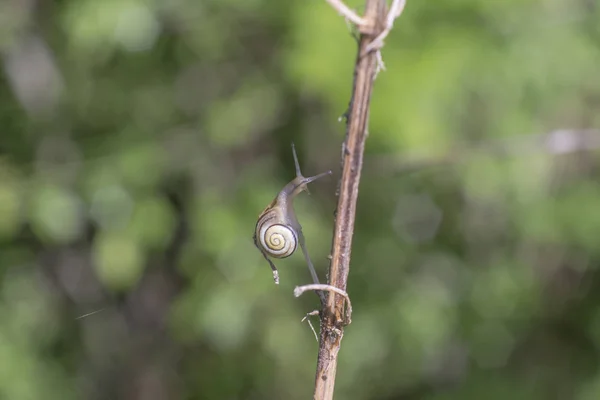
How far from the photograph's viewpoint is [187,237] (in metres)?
2.41

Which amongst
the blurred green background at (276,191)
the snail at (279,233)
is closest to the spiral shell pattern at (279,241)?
the snail at (279,233)

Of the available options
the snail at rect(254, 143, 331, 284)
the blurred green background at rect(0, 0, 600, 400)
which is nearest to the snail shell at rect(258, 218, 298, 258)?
the snail at rect(254, 143, 331, 284)

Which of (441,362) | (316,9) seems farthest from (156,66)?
(441,362)

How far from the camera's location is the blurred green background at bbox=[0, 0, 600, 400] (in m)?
1.81

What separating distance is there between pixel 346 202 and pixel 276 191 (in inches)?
58.2

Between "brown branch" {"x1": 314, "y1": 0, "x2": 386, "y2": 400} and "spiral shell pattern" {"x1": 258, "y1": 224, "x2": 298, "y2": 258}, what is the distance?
90 millimetres

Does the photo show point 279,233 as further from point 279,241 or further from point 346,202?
point 346,202

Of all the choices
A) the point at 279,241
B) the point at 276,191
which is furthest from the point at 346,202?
the point at 276,191

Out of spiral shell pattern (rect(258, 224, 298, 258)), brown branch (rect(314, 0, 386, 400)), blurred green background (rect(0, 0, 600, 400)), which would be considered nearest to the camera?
brown branch (rect(314, 0, 386, 400))

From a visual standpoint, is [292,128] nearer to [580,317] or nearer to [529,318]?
[529,318]

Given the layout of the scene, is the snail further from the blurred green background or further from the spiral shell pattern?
the blurred green background

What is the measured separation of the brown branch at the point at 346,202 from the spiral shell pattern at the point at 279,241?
0.29 ft

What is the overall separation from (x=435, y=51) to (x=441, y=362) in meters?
1.75

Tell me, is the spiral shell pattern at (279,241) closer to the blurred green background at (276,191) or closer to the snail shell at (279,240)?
the snail shell at (279,240)
